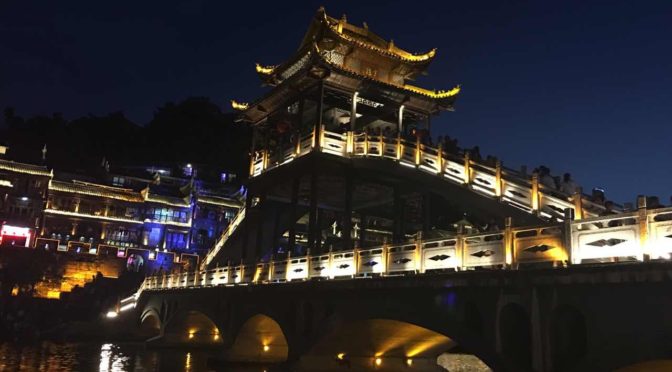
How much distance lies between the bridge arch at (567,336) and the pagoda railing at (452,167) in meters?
3.59

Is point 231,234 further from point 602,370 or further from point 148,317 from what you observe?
point 602,370

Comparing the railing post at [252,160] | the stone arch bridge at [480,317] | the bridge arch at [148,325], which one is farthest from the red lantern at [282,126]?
the bridge arch at [148,325]

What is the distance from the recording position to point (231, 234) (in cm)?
3509

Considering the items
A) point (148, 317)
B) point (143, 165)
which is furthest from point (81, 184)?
point (148, 317)

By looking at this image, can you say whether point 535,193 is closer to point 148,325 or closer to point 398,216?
point 398,216

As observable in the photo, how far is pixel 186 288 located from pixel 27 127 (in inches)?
2878

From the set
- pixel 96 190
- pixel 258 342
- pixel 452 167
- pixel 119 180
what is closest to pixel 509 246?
pixel 452 167

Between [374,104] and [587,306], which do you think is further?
[374,104]

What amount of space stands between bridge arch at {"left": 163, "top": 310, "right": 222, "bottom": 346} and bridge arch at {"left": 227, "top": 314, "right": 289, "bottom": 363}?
7.36m

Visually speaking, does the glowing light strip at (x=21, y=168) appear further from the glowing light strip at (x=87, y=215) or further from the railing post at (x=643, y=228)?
the railing post at (x=643, y=228)

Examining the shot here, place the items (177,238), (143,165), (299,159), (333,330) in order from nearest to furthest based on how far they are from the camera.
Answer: (333,330) < (299,159) < (177,238) < (143,165)

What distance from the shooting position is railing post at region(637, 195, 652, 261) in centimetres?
1028

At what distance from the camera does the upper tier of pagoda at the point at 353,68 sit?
28016 millimetres

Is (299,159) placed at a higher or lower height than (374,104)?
lower
